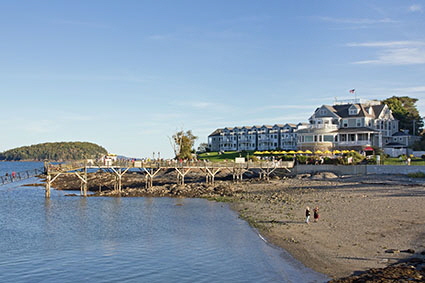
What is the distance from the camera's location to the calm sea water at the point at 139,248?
58.1 ft

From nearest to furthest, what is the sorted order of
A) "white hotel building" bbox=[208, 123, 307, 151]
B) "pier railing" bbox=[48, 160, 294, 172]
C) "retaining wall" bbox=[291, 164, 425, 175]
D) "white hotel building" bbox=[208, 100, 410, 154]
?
1. "pier railing" bbox=[48, 160, 294, 172]
2. "retaining wall" bbox=[291, 164, 425, 175]
3. "white hotel building" bbox=[208, 100, 410, 154]
4. "white hotel building" bbox=[208, 123, 307, 151]

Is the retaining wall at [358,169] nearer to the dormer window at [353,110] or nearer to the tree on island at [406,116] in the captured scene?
the dormer window at [353,110]

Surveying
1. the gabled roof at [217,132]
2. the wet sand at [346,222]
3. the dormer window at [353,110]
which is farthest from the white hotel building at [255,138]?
the wet sand at [346,222]

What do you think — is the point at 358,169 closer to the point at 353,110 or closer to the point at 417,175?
the point at 417,175

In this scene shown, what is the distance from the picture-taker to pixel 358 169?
2185 inches

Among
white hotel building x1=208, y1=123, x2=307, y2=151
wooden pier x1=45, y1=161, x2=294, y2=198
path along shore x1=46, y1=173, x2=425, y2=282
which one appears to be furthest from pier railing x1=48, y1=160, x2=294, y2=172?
white hotel building x1=208, y1=123, x2=307, y2=151

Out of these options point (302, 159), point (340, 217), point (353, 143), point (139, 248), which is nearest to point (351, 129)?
point (353, 143)

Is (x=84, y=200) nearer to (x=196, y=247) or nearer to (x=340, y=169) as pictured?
(x=196, y=247)

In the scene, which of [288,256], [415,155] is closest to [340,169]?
[415,155]

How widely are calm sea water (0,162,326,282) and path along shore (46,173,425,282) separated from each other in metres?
1.33

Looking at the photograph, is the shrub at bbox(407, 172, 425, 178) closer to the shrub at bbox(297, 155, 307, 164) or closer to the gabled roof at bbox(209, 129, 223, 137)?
the shrub at bbox(297, 155, 307, 164)

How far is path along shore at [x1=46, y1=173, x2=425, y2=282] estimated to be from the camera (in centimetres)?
1833

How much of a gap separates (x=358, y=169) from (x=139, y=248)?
1573 inches

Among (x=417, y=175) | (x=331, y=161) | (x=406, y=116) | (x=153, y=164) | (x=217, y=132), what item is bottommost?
(x=417, y=175)
